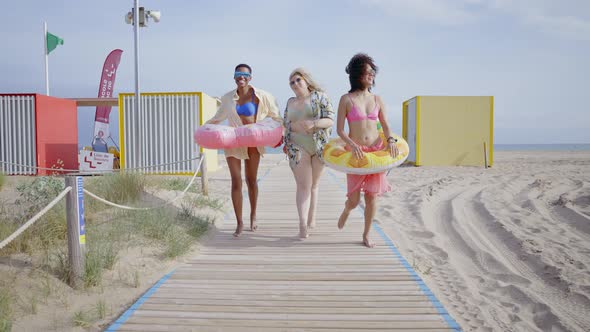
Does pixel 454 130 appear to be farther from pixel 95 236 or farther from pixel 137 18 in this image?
pixel 95 236

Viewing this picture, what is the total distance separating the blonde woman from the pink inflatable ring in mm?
200

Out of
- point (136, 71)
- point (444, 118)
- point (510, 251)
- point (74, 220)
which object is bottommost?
point (510, 251)

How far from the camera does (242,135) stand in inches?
178

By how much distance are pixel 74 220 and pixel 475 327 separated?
307 cm

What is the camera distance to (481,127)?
53.5ft

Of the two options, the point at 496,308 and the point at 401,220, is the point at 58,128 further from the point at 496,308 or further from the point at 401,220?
the point at 496,308

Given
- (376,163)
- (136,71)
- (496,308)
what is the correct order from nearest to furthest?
1. (496,308)
2. (376,163)
3. (136,71)

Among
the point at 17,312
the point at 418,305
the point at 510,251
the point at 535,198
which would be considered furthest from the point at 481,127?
the point at 17,312

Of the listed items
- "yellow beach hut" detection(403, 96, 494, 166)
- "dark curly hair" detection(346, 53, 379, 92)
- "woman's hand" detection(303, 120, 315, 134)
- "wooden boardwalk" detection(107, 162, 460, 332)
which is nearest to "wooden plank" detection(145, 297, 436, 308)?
"wooden boardwalk" detection(107, 162, 460, 332)

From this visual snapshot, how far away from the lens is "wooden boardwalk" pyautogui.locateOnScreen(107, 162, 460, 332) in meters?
2.71

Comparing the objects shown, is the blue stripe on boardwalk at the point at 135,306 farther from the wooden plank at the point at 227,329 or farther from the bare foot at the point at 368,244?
the bare foot at the point at 368,244

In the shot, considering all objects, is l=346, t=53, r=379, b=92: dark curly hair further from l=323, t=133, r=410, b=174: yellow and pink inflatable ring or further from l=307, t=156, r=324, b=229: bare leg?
l=307, t=156, r=324, b=229: bare leg

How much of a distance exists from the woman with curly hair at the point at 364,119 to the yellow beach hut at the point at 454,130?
1273 cm

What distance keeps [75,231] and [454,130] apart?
1550 cm
